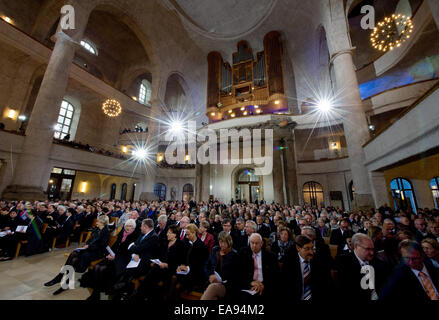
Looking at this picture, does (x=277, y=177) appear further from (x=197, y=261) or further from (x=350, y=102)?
(x=197, y=261)

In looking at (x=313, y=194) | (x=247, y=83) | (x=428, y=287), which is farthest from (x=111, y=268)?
(x=247, y=83)

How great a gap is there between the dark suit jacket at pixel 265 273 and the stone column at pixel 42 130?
33.8 feet

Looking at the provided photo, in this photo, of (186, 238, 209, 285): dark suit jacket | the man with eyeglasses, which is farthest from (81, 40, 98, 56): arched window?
the man with eyeglasses

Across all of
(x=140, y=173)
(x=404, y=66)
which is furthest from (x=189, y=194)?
(x=404, y=66)

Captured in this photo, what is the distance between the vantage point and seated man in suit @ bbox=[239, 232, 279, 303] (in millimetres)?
1978

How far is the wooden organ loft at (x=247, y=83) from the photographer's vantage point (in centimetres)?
1515

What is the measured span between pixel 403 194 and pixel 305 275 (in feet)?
37.0

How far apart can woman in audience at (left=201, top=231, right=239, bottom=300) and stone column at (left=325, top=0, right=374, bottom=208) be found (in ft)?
25.1

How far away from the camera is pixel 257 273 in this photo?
2.20 meters

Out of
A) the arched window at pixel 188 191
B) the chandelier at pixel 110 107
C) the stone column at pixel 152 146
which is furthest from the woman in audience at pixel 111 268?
the arched window at pixel 188 191

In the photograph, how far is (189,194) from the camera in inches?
Answer: 699

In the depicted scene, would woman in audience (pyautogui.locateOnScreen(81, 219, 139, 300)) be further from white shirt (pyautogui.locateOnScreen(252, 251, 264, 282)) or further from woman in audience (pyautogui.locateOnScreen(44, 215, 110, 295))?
white shirt (pyautogui.locateOnScreen(252, 251, 264, 282))

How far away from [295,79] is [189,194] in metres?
15.2
